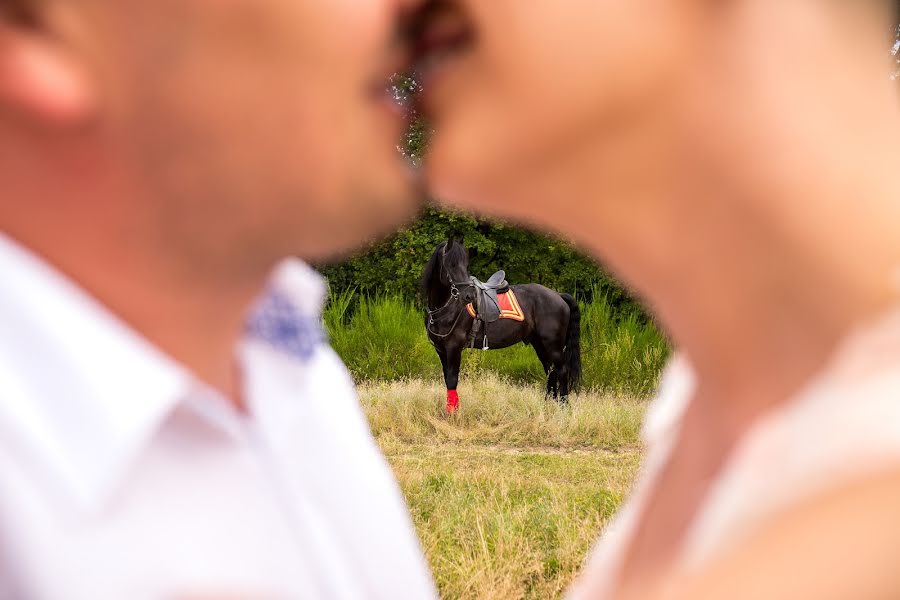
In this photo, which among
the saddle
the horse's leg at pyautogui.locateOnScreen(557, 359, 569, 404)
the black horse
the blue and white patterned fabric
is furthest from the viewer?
the horse's leg at pyautogui.locateOnScreen(557, 359, 569, 404)

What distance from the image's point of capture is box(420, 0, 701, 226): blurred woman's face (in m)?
0.63

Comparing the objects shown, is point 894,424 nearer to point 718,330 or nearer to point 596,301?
point 718,330

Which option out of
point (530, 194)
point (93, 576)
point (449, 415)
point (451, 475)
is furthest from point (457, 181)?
point (449, 415)

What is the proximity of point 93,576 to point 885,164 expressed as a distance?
683mm

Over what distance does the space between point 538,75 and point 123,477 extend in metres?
0.46

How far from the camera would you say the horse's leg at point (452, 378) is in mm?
6031

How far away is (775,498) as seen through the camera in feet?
1.71

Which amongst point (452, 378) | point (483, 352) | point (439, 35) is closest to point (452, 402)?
point (452, 378)

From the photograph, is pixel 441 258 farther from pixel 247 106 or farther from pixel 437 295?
pixel 247 106

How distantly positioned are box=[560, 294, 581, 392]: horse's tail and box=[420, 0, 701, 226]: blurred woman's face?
6.33 m

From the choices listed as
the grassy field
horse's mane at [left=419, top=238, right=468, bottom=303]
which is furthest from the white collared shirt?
horse's mane at [left=419, top=238, right=468, bottom=303]

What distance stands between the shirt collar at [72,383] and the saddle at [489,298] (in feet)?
18.1

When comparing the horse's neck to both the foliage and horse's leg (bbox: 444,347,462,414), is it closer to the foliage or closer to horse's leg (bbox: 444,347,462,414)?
horse's leg (bbox: 444,347,462,414)

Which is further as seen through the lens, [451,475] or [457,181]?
[451,475]
